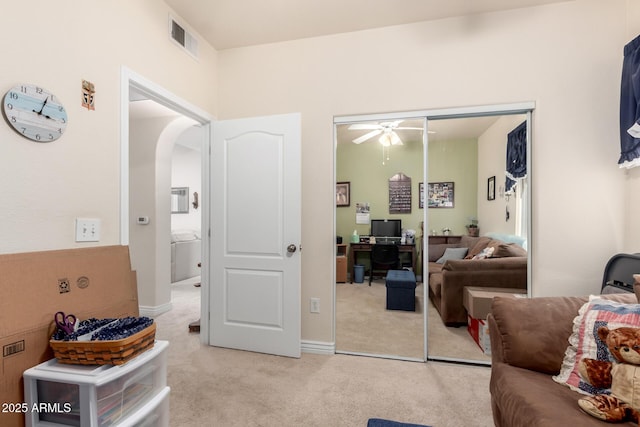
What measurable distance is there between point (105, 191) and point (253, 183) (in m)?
1.12

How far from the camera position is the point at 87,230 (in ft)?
5.16

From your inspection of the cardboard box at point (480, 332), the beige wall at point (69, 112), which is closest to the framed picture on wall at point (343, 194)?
the cardboard box at point (480, 332)

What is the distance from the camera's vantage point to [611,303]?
1312 mm

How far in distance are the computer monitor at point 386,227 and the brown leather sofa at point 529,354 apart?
2.19m

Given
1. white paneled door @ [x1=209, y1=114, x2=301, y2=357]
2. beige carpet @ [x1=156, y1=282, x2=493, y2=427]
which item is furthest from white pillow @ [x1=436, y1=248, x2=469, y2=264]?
white paneled door @ [x1=209, y1=114, x2=301, y2=357]

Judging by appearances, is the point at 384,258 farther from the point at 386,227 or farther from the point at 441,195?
the point at 441,195

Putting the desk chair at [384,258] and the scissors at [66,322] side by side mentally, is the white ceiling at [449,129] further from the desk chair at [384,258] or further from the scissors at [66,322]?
the scissors at [66,322]

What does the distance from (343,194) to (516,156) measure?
1.76 m

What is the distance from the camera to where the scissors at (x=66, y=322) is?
4.17 feet

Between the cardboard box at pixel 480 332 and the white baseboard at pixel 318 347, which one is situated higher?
the cardboard box at pixel 480 332

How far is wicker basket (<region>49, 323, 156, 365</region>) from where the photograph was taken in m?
1.16

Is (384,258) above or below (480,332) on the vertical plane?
above

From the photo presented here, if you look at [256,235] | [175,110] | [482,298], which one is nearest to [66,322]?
[256,235]

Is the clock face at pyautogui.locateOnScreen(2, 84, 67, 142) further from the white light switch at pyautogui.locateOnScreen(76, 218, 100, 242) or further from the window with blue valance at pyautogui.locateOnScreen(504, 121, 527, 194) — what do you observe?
the window with blue valance at pyautogui.locateOnScreen(504, 121, 527, 194)
